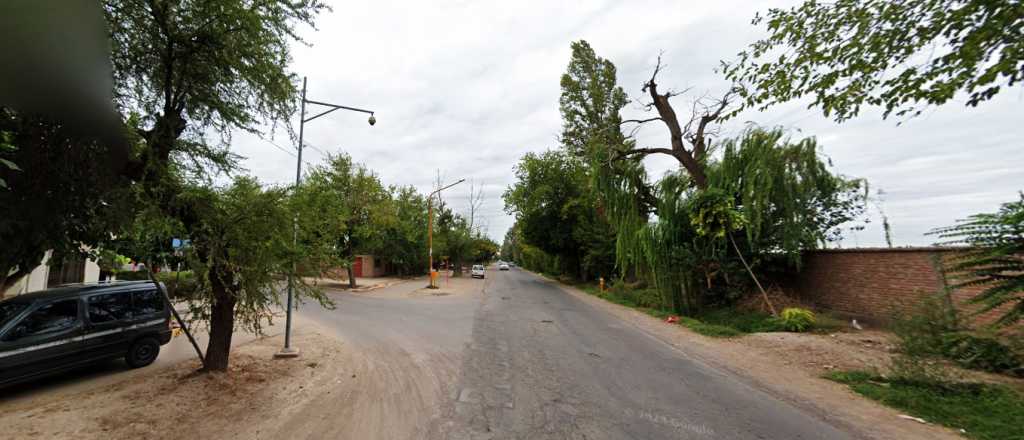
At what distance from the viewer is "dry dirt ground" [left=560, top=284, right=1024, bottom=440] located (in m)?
4.72

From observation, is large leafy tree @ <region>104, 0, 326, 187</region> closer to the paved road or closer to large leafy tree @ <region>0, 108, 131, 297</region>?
large leafy tree @ <region>0, 108, 131, 297</region>

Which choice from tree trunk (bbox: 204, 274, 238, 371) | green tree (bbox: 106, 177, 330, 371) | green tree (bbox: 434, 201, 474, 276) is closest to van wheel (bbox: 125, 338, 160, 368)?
tree trunk (bbox: 204, 274, 238, 371)

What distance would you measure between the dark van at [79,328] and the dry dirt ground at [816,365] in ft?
36.0

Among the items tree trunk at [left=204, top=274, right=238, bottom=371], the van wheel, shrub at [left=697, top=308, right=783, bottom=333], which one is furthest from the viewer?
shrub at [left=697, top=308, right=783, bottom=333]

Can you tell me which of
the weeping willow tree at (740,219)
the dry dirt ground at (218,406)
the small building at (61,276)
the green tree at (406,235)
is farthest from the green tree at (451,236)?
the dry dirt ground at (218,406)

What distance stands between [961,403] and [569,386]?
511 centimetres

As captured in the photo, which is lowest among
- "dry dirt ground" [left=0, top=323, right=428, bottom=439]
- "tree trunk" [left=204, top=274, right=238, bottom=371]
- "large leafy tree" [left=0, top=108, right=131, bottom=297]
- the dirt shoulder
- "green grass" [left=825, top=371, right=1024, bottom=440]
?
the dirt shoulder

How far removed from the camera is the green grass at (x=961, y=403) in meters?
4.38

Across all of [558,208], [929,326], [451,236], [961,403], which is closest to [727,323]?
[929,326]

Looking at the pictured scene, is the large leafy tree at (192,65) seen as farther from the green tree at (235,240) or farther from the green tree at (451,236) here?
the green tree at (451,236)

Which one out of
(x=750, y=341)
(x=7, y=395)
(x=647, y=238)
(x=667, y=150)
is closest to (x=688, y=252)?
(x=647, y=238)

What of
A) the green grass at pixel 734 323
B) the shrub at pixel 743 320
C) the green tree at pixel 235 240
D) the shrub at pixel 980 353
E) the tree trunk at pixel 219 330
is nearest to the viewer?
the green tree at pixel 235 240

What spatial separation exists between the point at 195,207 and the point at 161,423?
276 centimetres

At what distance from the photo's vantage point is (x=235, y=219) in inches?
215
